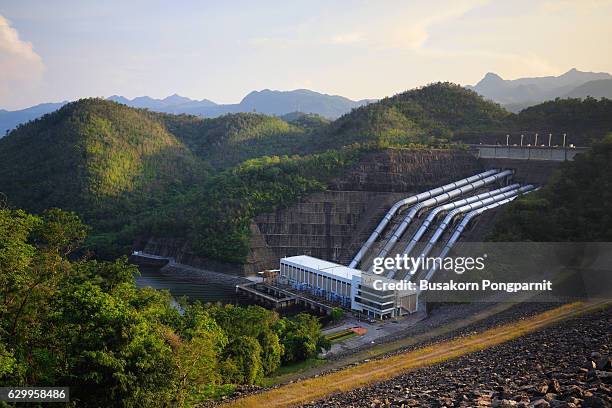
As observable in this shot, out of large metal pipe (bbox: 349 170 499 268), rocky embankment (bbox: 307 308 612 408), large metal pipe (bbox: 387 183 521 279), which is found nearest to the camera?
rocky embankment (bbox: 307 308 612 408)

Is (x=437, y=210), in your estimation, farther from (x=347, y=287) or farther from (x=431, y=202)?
(x=347, y=287)

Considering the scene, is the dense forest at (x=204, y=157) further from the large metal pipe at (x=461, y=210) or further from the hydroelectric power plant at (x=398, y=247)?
the large metal pipe at (x=461, y=210)

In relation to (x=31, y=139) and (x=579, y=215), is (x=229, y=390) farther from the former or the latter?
(x=31, y=139)

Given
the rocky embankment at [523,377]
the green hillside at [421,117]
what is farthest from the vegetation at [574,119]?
the rocky embankment at [523,377]

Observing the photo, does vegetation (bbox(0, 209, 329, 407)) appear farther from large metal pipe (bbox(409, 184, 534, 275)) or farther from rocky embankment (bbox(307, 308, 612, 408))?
large metal pipe (bbox(409, 184, 534, 275))

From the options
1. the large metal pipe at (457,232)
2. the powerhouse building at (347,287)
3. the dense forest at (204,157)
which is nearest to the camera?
the powerhouse building at (347,287)

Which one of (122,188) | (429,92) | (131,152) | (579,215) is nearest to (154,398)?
(579,215)

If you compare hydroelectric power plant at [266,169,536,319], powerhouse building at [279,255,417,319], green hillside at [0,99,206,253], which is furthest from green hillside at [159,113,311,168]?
powerhouse building at [279,255,417,319]

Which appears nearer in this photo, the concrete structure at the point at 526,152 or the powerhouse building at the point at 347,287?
the powerhouse building at the point at 347,287
